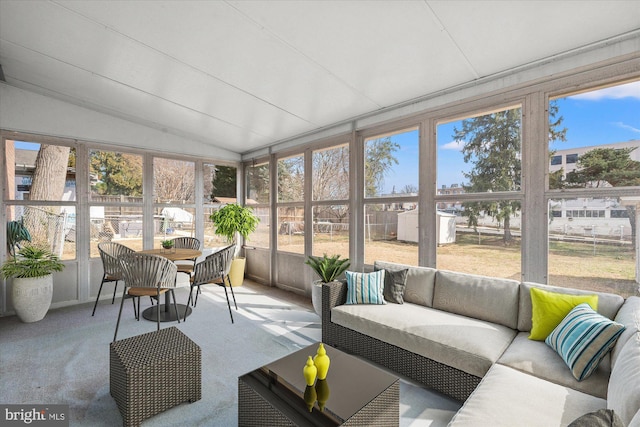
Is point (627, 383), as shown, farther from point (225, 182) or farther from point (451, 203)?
point (225, 182)

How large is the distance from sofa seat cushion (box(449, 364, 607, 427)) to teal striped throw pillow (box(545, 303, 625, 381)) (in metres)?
0.17

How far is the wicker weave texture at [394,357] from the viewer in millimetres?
2123

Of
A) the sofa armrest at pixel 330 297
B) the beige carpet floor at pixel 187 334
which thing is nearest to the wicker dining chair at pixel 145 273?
the beige carpet floor at pixel 187 334

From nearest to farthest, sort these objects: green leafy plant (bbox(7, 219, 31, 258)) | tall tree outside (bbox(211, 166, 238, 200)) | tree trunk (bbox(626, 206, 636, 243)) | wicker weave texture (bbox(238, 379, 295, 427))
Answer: wicker weave texture (bbox(238, 379, 295, 427)) < tree trunk (bbox(626, 206, 636, 243)) < green leafy plant (bbox(7, 219, 31, 258)) < tall tree outside (bbox(211, 166, 238, 200))

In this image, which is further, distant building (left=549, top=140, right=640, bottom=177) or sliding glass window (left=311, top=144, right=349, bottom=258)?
sliding glass window (left=311, top=144, right=349, bottom=258)

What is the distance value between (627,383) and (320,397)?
1356mm

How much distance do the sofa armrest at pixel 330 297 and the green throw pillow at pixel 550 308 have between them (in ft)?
5.31

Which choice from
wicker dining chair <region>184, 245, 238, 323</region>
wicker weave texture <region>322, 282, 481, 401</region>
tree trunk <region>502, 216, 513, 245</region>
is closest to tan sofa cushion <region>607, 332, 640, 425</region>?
wicker weave texture <region>322, 282, 481, 401</region>

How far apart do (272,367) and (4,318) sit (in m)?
→ 4.27

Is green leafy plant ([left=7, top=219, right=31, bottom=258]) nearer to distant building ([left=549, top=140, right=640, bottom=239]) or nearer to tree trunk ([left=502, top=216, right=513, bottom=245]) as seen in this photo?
tree trunk ([left=502, top=216, right=513, bottom=245])

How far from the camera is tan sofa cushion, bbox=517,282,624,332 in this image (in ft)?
6.87

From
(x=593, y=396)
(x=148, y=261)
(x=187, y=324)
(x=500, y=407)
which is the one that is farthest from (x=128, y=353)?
(x=593, y=396)

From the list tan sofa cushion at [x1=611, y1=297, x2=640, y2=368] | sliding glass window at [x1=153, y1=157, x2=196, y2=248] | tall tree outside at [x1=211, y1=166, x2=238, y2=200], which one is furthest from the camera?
tall tree outside at [x1=211, y1=166, x2=238, y2=200]

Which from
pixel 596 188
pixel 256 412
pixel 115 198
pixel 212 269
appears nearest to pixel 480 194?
pixel 596 188
